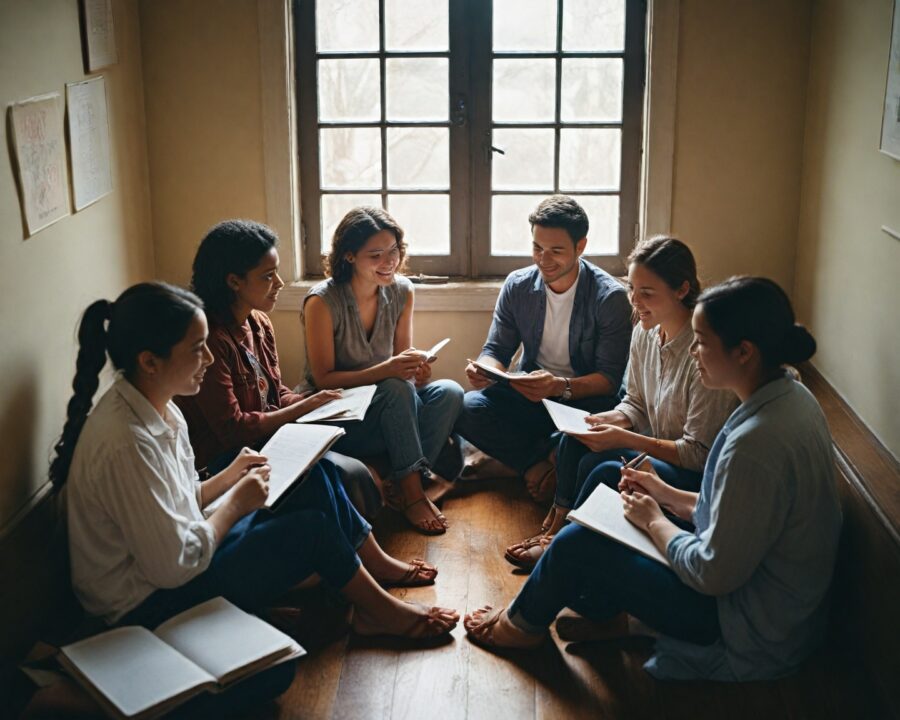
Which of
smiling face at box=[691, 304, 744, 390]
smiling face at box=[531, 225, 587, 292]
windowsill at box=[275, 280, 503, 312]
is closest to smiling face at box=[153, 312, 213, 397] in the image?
smiling face at box=[691, 304, 744, 390]

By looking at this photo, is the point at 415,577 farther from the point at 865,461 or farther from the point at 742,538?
the point at 865,461

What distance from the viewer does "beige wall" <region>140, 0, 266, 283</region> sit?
4281 mm

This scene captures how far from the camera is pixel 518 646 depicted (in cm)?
301

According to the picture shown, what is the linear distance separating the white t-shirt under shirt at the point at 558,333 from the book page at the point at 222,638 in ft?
5.82

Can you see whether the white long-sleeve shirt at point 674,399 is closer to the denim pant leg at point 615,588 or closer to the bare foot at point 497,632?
the denim pant leg at point 615,588

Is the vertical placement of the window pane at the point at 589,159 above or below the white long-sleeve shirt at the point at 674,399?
above

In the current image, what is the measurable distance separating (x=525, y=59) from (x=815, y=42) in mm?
1097

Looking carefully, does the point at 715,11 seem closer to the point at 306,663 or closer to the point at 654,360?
the point at 654,360

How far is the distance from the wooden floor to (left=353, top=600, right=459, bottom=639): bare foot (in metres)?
0.03

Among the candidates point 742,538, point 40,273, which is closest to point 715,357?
point 742,538

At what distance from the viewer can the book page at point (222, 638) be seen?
2.44 m

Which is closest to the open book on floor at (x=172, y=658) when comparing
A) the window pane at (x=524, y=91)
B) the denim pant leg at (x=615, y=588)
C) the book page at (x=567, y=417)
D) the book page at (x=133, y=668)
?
the book page at (x=133, y=668)

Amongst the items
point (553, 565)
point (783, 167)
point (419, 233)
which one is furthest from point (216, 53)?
point (553, 565)

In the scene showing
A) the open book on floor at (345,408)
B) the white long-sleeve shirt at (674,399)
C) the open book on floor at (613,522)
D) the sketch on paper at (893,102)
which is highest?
the sketch on paper at (893,102)
